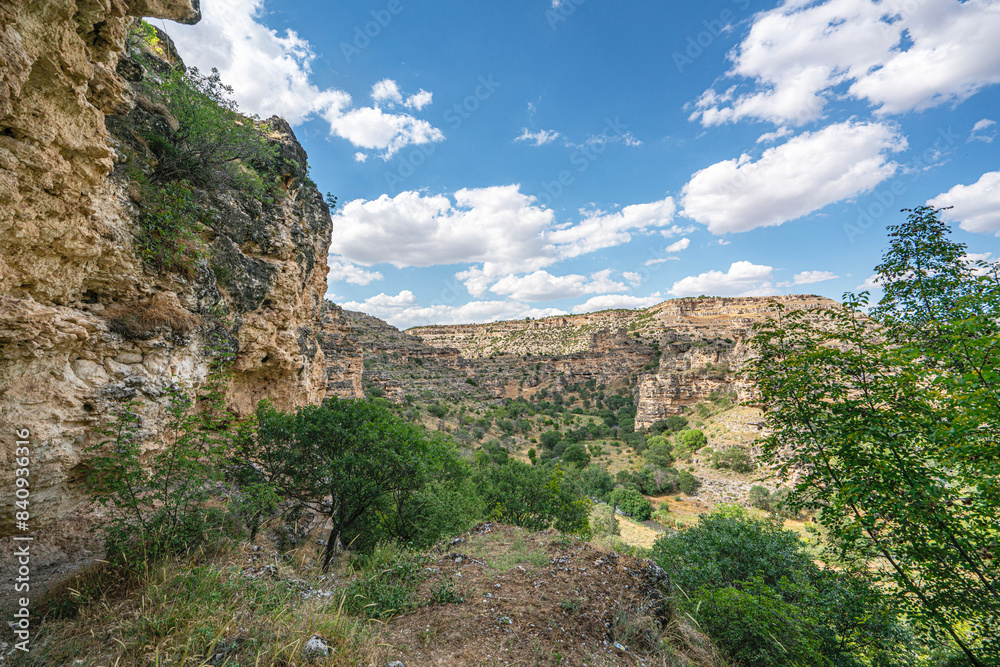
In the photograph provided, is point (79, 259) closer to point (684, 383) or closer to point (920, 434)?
point (920, 434)

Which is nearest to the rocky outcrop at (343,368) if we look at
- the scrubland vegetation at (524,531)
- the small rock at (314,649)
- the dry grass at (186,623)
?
the scrubland vegetation at (524,531)

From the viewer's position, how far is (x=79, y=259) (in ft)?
14.2

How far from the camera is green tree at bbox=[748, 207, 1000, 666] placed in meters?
3.35

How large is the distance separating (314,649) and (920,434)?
680 cm

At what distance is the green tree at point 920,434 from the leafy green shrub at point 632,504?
66.7 feet

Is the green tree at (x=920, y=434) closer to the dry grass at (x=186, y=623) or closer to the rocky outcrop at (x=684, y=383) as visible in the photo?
the dry grass at (x=186, y=623)

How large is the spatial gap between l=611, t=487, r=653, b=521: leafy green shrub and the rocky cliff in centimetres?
2389

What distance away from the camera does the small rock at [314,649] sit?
325 cm

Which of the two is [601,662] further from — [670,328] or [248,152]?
[670,328]

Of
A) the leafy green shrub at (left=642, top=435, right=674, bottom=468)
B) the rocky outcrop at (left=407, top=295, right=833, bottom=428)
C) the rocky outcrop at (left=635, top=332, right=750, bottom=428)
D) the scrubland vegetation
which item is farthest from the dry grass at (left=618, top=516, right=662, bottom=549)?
the rocky outcrop at (left=635, top=332, right=750, bottom=428)

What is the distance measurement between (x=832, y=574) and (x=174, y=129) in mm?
13124

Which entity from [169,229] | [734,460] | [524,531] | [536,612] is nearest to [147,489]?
[169,229]

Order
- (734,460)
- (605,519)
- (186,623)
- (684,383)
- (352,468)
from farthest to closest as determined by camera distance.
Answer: (684,383) → (734,460) → (605,519) → (352,468) → (186,623)

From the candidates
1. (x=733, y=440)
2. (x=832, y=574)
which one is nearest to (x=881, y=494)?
(x=832, y=574)
